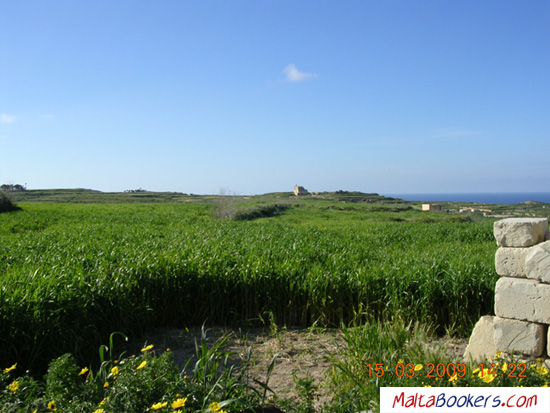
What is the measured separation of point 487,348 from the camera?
4957 millimetres

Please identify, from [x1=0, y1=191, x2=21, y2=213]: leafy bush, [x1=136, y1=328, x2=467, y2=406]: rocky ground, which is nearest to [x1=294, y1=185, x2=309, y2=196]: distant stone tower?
[x1=0, y1=191, x2=21, y2=213]: leafy bush

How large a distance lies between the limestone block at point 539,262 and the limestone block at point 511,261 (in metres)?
0.11

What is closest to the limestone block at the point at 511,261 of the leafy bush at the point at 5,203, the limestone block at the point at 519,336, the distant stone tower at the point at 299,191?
the limestone block at the point at 519,336

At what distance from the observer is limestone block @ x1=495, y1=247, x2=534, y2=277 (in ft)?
15.1

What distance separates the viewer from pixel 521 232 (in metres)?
4.61

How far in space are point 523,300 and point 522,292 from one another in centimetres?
9

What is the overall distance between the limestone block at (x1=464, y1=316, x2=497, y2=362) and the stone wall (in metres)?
0.01

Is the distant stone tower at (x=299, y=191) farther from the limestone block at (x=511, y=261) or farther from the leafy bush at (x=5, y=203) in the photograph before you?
the limestone block at (x=511, y=261)

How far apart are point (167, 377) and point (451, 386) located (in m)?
2.49

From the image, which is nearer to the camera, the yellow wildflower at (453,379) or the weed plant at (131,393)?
the weed plant at (131,393)

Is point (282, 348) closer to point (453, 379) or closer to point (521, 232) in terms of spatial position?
point (453, 379)

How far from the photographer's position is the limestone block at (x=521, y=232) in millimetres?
4574

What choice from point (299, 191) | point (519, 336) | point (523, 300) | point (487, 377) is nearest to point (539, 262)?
point (523, 300)

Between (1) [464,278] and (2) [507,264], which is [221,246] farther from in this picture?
(2) [507,264]
